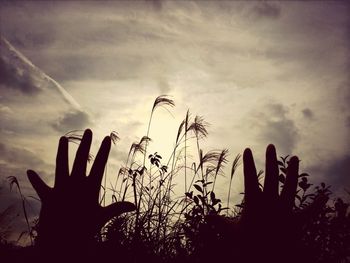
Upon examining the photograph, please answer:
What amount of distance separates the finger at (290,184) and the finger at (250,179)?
17 cm

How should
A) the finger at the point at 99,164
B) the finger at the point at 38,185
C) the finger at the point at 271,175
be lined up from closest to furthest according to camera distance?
the finger at the point at 271,175, the finger at the point at 99,164, the finger at the point at 38,185

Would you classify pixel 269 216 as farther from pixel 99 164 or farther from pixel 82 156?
pixel 82 156

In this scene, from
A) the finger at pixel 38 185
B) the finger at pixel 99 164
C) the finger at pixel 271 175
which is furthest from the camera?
the finger at pixel 38 185

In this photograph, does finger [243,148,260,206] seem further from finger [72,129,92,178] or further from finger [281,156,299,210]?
finger [72,129,92,178]

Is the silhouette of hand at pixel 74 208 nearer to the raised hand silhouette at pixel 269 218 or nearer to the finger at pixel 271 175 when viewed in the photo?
the raised hand silhouette at pixel 269 218

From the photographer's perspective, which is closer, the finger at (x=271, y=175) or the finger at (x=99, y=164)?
the finger at (x=271, y=175)

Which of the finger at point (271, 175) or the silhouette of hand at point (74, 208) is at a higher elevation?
the finger at point (271, 175)

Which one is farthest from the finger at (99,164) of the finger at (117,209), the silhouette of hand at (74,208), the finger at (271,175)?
the finger at (271,175)

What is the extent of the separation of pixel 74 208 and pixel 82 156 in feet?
1.03

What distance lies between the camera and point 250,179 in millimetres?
1832

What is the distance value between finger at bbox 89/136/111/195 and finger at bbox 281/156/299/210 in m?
1.03

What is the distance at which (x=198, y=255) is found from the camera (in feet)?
11.5

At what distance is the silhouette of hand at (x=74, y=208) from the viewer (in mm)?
1939

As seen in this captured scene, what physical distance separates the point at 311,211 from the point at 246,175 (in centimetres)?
39
